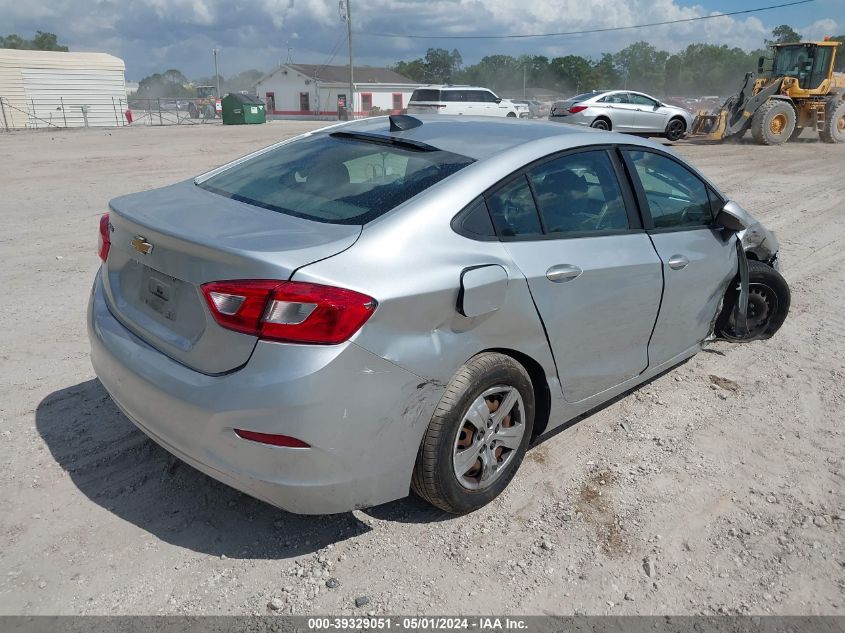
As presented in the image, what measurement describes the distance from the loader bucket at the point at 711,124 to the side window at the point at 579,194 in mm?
19844

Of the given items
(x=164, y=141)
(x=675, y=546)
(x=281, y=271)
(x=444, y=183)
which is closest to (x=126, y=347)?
(x=281, y=271)

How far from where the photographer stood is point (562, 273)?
3127 millimetres

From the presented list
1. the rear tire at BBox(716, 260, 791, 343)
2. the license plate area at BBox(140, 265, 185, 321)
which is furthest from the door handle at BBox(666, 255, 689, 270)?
the license plate area at BBox(140, 265, 185, 321)

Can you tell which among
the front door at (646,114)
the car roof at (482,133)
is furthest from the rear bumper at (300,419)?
the front door at (646,114)

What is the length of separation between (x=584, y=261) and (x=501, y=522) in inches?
49.9

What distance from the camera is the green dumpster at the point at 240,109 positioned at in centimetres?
3638

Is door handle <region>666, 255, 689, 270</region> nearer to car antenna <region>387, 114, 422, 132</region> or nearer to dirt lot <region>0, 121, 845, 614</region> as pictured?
dirt lot <region>0, 121, 845, 614</region>

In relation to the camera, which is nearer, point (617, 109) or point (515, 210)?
point (515, 210)

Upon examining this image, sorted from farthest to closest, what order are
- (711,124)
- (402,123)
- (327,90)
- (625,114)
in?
(327,90) < (625,114) < (711,124) < (402,123)

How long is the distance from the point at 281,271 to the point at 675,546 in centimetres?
204

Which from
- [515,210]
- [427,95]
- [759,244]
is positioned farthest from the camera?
[427,95]

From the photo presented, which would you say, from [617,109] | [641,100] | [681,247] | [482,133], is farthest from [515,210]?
[641,100]

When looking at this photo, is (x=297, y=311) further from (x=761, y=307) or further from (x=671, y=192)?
(x=761, y=307)

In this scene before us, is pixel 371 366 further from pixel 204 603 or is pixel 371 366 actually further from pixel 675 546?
pixel 675 546
